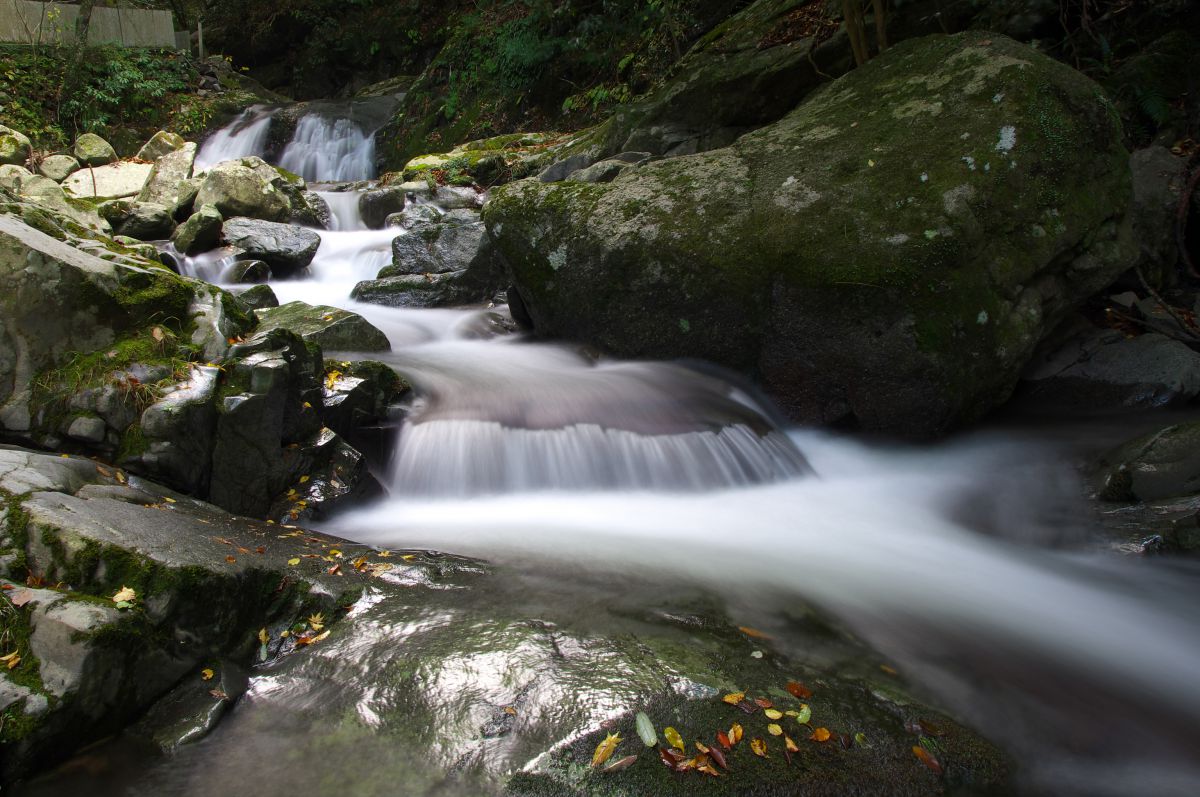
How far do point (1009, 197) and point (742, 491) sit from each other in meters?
2.69

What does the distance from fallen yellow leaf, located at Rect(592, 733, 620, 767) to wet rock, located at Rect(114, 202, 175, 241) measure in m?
9.86

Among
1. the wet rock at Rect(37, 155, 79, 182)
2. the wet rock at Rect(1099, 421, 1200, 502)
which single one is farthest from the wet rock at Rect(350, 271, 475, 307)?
the wet rock at Rect(37, 155, 79, 182)

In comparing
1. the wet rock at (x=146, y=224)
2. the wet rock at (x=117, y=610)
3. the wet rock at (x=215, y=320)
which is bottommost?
the wet rock at (x=117, y=610)

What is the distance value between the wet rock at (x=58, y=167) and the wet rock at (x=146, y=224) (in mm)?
4402

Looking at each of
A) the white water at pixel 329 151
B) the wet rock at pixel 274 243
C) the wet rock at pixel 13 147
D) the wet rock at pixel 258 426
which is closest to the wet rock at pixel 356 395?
the wet rock at pixel 258 426

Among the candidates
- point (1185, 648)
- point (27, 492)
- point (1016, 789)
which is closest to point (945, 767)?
point (1016, 789)

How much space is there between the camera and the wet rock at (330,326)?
5.61 m

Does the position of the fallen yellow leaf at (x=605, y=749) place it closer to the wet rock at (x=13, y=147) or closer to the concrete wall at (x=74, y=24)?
the wet rock at (x=13, y=147)

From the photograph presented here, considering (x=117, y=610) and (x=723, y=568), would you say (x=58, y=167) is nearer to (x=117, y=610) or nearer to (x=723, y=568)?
(x=117, y=610)

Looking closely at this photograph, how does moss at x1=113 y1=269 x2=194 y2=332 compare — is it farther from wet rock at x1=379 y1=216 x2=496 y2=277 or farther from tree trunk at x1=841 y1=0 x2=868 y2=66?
tree trunk at x1=841 y1=0 x2=868 y2=66

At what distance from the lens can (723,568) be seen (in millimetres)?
3539

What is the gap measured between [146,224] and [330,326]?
5.50 m

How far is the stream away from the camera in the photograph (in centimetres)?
221

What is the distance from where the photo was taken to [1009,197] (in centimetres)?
474
